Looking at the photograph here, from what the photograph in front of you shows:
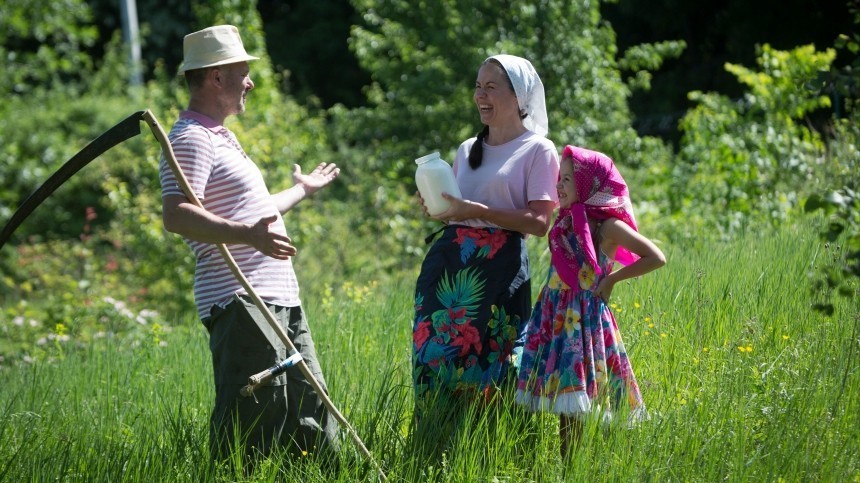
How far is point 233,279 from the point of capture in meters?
3.36

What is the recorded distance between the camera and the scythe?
2.98 meters

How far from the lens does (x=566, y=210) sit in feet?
11.6

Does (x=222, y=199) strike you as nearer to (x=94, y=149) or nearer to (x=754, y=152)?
(x=94, y=149)

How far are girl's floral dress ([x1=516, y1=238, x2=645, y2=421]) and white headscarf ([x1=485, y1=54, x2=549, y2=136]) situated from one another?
1.77 feet

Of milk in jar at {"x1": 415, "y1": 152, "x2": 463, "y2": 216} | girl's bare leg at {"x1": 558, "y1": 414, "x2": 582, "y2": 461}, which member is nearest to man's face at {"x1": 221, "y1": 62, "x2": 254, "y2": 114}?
milk in jar at {"x1": 415, "y1": 152, "x2": 463, "y2": 216}

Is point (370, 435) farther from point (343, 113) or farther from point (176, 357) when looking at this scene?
point (343, 113)

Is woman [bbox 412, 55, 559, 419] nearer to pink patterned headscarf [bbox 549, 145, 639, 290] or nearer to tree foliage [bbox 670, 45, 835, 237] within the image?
pink patterned headscarf [bbox 549, 145, 639, 290]

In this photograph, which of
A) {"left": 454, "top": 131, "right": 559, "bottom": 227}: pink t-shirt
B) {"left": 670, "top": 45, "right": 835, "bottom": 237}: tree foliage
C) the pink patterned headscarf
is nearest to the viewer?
the pink patterned headscarf

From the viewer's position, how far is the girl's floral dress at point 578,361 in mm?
3389

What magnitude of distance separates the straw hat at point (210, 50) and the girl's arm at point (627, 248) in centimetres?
127

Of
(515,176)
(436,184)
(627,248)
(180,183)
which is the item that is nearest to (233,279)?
(180,183)

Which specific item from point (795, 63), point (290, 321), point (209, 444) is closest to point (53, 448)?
point (209, 444)

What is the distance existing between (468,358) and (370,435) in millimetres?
413

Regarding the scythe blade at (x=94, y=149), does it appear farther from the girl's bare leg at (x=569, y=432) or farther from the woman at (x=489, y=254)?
the girl's bare leg at (x=569, y=432)
